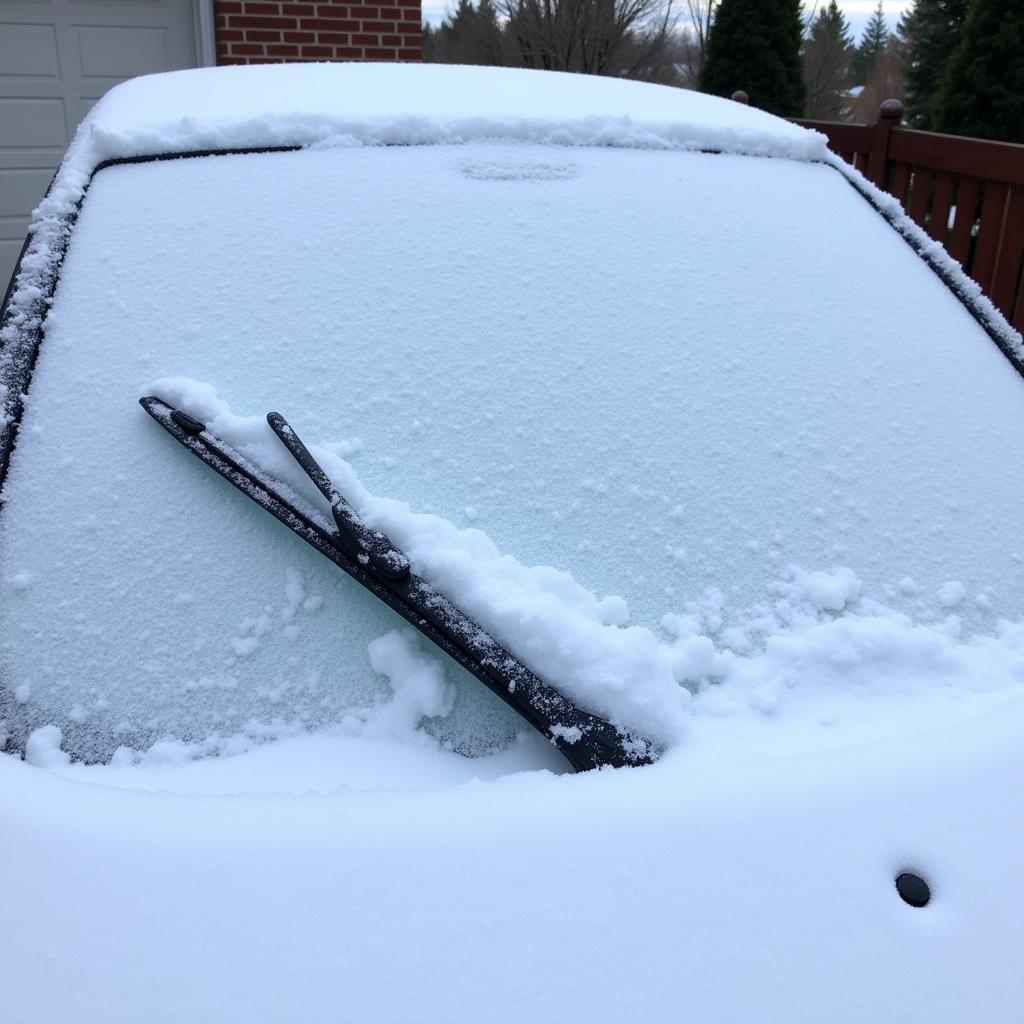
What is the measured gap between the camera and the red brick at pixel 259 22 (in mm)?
5824

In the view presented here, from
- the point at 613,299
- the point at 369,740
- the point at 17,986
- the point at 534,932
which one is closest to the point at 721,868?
the point at 534,932

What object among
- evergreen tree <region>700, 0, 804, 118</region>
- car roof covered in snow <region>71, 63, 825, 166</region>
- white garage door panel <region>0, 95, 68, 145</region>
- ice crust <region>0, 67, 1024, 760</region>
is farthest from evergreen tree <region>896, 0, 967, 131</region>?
ice crust <region>0, 67, 1024, 760</region>

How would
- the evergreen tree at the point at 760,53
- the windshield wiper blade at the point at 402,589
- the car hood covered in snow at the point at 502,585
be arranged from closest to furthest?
the car hood covered in snow at the point at 502,585, the windshield wiper blade at the point at 402,589, the evergreen tree at the point at 760,53

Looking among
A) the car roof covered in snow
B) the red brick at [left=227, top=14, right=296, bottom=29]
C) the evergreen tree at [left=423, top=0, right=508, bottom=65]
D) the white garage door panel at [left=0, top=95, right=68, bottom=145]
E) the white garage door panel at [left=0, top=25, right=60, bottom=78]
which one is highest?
the evergreen tree at [left=423, top=0, right=508, bottom=65]

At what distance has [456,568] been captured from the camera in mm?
1140

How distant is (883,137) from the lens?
523cm

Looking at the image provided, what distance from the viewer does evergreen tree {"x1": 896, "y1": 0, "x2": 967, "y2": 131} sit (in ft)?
68.1

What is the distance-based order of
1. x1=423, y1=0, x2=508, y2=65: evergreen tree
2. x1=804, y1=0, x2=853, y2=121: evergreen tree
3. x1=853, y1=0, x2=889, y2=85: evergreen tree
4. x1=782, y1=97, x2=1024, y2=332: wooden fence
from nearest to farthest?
x1=782, y1=97, x2=1024, y2=332: wooden fence, x1=423, y1=0, x2=508, y2=65: evergreen tree, x1=804, y1=0, x2=853, y2=121: evergreen tree, x1=853, y1=0, x2=889, y2=85: evergreen tree

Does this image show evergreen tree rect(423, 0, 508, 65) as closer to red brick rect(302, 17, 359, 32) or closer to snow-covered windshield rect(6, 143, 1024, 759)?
red brick rect(302, 17, 359, 32)

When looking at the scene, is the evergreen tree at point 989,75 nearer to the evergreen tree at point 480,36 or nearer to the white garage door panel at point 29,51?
the evergreen tree at point 480,36

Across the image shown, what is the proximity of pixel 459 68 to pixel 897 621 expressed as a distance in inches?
60.9

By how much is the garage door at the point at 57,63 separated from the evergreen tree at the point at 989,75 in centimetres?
832

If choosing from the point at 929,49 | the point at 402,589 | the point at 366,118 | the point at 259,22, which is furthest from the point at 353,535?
the point at 929,49

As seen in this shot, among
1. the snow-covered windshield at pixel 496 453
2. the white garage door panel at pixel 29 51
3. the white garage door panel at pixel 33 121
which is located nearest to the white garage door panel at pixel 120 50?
the white garage door panel at pixel 29 51
